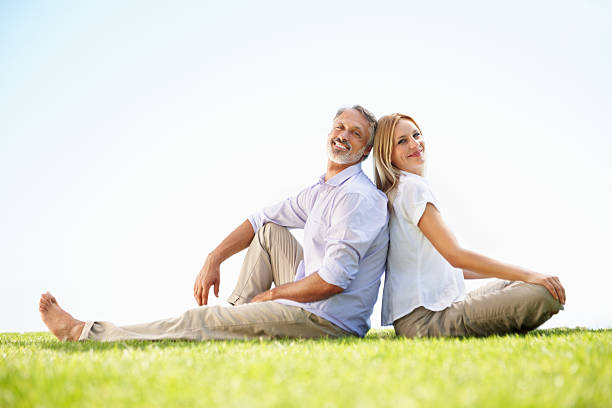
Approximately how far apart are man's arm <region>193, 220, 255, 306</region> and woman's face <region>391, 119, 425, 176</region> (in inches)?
71.8

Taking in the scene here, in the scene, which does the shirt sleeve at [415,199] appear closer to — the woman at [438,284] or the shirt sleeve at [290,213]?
the woman at [438,284]

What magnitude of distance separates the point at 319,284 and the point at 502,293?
5.21ft

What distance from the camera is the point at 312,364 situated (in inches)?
110

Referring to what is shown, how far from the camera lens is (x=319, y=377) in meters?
2.44

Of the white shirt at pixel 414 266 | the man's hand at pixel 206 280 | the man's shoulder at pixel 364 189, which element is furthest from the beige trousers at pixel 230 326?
the man's shoulder at pixel 364 189

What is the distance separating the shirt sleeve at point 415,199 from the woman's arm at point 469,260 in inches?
1.8

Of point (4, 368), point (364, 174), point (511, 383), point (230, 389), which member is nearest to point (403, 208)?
point (364, 174)

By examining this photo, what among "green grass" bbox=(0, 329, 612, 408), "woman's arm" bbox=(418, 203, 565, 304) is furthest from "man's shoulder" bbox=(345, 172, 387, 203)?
"green grass" bbox=(0, 329, 612, 408)

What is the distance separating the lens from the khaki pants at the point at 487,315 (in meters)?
4.43

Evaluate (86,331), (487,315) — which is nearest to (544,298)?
(487,315)

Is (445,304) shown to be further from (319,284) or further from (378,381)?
(378,381)

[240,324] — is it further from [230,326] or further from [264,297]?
[264,297]

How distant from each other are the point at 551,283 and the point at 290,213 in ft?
8.55

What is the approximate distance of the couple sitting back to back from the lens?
4.45m
